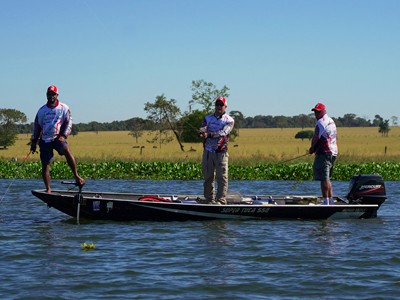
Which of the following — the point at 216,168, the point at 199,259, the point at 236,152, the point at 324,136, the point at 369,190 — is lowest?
the point at 199,259

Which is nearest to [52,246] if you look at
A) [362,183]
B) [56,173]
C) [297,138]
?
[362,183]

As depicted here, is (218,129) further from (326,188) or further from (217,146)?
(326,188)

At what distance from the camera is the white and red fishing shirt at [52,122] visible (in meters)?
14.8

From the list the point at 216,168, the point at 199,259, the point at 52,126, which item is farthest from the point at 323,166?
the point at 52,126

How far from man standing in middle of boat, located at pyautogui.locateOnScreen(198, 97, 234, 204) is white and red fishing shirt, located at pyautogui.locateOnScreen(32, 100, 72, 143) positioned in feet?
7.75

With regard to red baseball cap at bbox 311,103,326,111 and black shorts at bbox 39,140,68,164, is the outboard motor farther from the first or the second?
black shorts at bbox 39,140,68,164

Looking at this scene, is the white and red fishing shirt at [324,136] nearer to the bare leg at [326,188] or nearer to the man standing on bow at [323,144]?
the man standing on bow at [323,144]

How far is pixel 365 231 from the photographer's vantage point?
1447 centimetres

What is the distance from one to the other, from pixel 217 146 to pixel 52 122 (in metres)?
2.91

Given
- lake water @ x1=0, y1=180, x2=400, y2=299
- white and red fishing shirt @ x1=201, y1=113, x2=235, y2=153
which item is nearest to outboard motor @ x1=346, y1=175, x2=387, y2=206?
lake water @ x1=0, y1=180, x2=400, y2=299

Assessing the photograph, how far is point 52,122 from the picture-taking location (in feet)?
48.5

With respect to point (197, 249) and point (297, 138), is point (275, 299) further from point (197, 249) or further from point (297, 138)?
point (297, 138)

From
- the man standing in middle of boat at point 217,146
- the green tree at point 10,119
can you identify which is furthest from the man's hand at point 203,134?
the green tree at point 10,119

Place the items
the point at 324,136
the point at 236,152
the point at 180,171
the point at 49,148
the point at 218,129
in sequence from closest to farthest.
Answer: the point at 49,148, the point at 218,129, the point at 324,136, the point at 180,171, the point at 236,152
